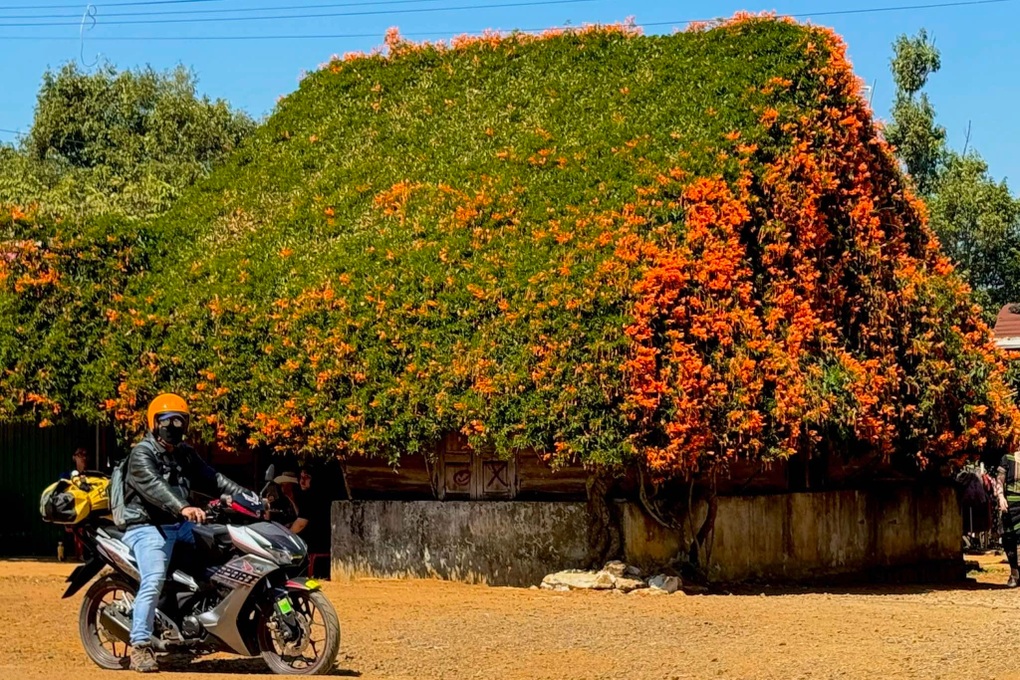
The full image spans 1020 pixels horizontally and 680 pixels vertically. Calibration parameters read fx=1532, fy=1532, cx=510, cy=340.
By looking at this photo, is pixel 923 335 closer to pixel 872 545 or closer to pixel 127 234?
pixel 872 545

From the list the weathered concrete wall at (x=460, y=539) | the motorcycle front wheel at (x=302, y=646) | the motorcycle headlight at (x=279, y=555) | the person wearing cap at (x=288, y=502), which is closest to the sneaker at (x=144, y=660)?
the motorcycle front wheel at (x=302, y=646)

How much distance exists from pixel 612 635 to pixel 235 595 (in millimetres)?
3481

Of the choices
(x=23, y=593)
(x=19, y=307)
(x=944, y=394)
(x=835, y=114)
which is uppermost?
(x=835, y=114)

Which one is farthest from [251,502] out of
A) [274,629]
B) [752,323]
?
[752,323]

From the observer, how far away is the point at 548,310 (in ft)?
48.2

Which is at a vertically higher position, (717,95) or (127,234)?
(717,95)

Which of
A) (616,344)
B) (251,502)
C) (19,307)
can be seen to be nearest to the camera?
(251,502)

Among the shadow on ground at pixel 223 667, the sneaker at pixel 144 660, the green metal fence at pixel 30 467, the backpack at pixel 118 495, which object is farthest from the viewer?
the green metal fence at pixel 30 467

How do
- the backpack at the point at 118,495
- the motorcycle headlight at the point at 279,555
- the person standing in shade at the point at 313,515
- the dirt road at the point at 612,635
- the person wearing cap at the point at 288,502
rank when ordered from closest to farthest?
the motorcycle headlight at the point at 279,555, the backpack at the point at 118,495, the dirt road at the point at 612,635, the person wearing cap at the point at 288,502, the person standing in shade at the point at 313,515

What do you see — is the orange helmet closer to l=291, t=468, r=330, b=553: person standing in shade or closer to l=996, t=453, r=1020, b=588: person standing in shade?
l=291, t=468, r=330, b=553: person standing in shade

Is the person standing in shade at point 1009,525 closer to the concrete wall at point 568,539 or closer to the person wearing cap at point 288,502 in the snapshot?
the concrete wall at point 568,539

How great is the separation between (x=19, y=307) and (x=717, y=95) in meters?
8.38

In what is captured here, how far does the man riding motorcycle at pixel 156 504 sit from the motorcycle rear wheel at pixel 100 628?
0.37 meters

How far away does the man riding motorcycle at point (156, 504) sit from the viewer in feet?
30.2
